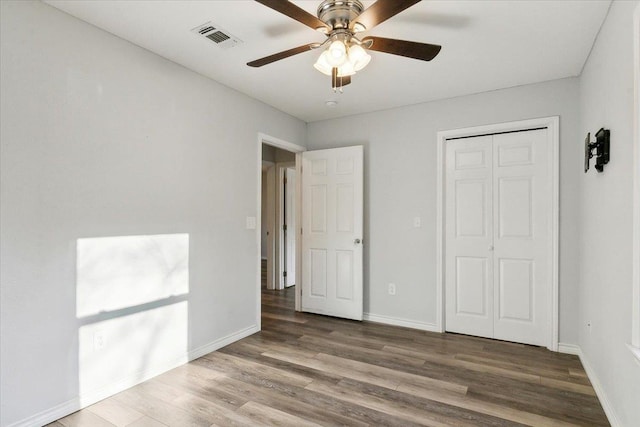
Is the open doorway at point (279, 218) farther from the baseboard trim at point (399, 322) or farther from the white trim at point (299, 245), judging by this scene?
the baseboard trim at point (399, 322)

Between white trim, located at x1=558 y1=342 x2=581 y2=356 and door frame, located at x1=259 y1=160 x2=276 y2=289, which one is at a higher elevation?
door frame, located at x1=259 y1=160 x2=276 y2=289

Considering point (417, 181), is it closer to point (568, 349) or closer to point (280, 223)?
point (568, 349)

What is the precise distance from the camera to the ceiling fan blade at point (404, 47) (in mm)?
1855

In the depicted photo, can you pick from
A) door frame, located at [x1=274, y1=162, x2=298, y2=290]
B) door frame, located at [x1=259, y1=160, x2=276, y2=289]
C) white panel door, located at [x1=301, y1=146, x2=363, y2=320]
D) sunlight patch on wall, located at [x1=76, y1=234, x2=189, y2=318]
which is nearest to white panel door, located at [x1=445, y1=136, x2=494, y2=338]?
white panel door, located at [x1=301, y1=146, x2=363, y2=320]

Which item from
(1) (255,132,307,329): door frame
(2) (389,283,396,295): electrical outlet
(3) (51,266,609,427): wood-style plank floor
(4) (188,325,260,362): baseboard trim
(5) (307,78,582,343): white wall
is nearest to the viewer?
(3) (51,266,609,427): wood-style plank floor

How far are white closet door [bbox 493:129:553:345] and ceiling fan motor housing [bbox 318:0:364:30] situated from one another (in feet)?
7.50

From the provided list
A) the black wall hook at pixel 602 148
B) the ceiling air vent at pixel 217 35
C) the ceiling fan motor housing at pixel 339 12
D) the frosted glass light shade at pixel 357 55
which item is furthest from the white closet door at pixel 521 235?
the ceiling air vent at pixel 217 35

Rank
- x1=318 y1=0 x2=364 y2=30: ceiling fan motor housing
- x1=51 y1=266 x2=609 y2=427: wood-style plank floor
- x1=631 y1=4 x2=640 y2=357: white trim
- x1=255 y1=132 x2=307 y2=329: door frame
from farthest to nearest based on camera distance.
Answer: x1=255 y1=132 x2=307 y2=329: door frame < x1=51 y1=266 x2=609 y2=427: wood-style plank floor < x1=318 y1=0 x2=364 y2=30: ceiling fan motor housing < x1=631 y1=4 x2=640 y2=357: white trim

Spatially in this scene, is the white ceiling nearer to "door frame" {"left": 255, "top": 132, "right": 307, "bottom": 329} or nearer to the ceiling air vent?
the ceiling air vent

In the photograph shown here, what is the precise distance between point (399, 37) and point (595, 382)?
2.85m

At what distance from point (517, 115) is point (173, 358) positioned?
386 centimetres

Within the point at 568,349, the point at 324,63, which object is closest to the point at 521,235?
the point at 568,349

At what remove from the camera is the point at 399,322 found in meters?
3.85

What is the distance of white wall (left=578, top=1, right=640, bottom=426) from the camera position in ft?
5.61
